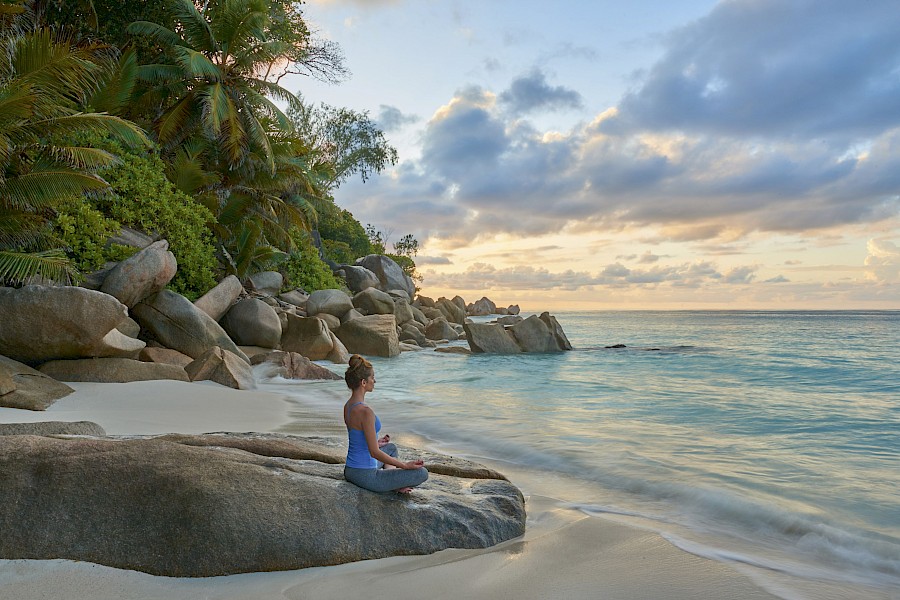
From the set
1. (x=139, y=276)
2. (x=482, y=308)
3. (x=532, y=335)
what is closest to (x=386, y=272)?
(x=532, y=335)

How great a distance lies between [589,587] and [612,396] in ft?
31.8

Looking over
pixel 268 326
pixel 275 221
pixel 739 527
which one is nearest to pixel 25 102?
pixel 268 326

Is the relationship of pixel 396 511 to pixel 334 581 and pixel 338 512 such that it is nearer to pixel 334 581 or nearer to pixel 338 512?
pixel 338 512

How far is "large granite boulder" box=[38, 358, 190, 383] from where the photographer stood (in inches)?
369

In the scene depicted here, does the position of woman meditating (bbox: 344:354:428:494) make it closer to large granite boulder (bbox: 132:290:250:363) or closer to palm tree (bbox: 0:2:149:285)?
palm tree (bbox: 0:2:149:285)

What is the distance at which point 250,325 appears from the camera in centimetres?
1606

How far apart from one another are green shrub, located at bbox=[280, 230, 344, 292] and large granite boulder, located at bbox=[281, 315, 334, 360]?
26.4 feet

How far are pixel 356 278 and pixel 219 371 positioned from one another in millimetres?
23503

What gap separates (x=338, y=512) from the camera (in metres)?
3.74

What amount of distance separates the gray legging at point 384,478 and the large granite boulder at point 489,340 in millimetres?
18511

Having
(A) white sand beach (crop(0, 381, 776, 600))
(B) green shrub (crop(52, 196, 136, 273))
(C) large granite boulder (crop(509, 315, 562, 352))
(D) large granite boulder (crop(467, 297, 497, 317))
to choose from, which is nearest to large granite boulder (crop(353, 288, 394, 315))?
(C) large granite boulder (crop(509, 315, 562, 352))

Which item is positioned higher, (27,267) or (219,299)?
(27,267)

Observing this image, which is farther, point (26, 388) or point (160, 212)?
point (160, 212)

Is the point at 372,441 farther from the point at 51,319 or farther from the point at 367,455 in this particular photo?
the point at 51,319
